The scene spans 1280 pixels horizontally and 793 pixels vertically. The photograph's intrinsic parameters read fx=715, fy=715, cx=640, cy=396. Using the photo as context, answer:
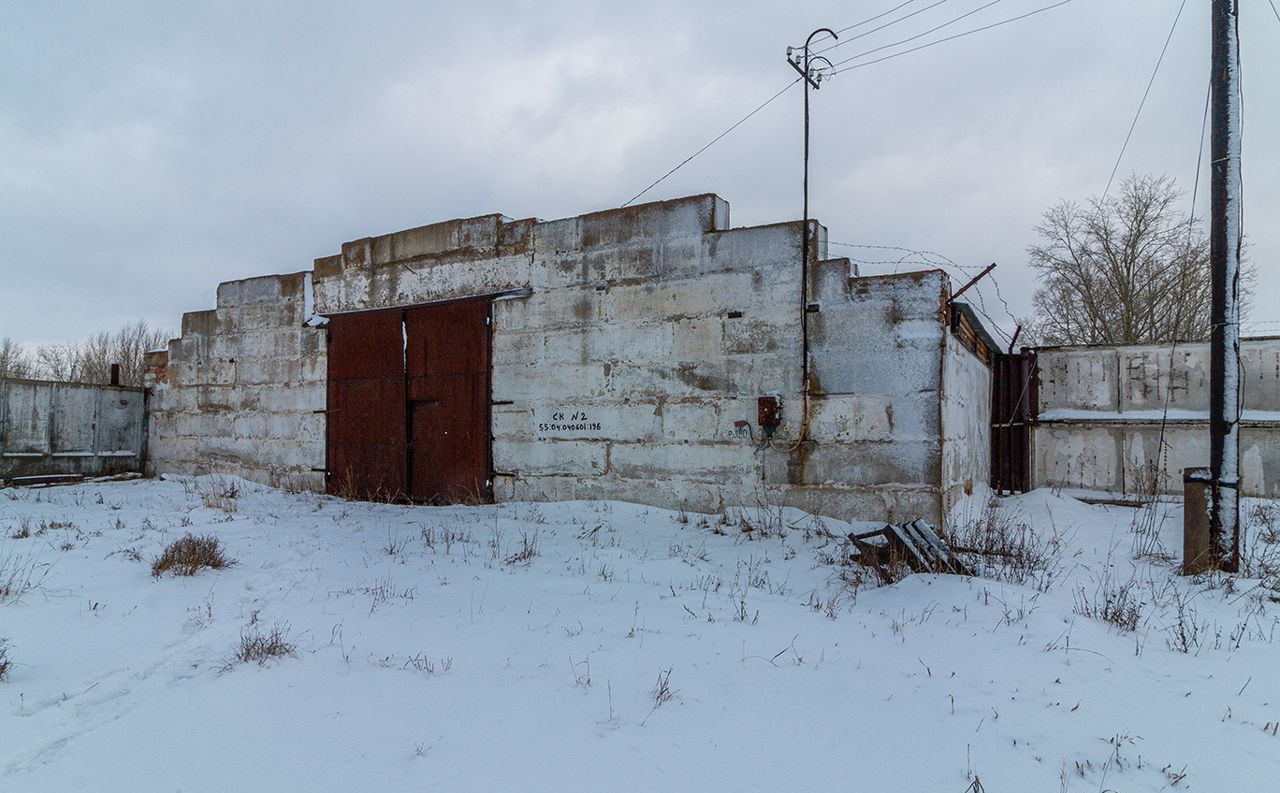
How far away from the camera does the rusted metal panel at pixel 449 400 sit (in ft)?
33.3

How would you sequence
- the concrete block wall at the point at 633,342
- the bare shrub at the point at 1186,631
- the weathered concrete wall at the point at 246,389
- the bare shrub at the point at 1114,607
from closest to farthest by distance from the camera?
1. the bare shrub at the point at 1186,631
2. the bare shrub at the point at 1114,607
3. the concrete block wall at the point at 633,342
4. the weathered concrete wall at the point at 246,389

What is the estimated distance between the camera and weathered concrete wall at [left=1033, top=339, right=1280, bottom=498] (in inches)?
418

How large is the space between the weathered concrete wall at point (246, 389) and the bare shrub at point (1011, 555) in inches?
384

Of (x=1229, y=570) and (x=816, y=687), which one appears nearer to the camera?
(x=816, y=687)

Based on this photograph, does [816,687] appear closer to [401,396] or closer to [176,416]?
[401,396]

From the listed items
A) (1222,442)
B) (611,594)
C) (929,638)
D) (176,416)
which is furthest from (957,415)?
(176,416)

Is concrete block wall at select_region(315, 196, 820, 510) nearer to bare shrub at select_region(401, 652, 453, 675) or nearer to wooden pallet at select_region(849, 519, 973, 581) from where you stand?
wooden pallet at select_region(849, 519, 973, 581)

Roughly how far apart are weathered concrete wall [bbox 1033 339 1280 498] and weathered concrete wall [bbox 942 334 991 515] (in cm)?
110

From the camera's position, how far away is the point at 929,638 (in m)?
4.53

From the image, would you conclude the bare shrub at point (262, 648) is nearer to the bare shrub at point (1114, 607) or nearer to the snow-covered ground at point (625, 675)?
the snow-covered ground at point (625, 675)

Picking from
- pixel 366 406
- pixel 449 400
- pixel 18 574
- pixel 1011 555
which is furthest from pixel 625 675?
pixel 366 406

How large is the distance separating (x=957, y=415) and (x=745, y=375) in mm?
2551

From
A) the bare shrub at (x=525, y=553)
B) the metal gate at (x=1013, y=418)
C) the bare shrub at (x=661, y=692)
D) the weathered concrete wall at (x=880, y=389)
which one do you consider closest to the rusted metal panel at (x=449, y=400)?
the bare shrub at (x=525, y=553)

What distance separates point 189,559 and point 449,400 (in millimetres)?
4724
